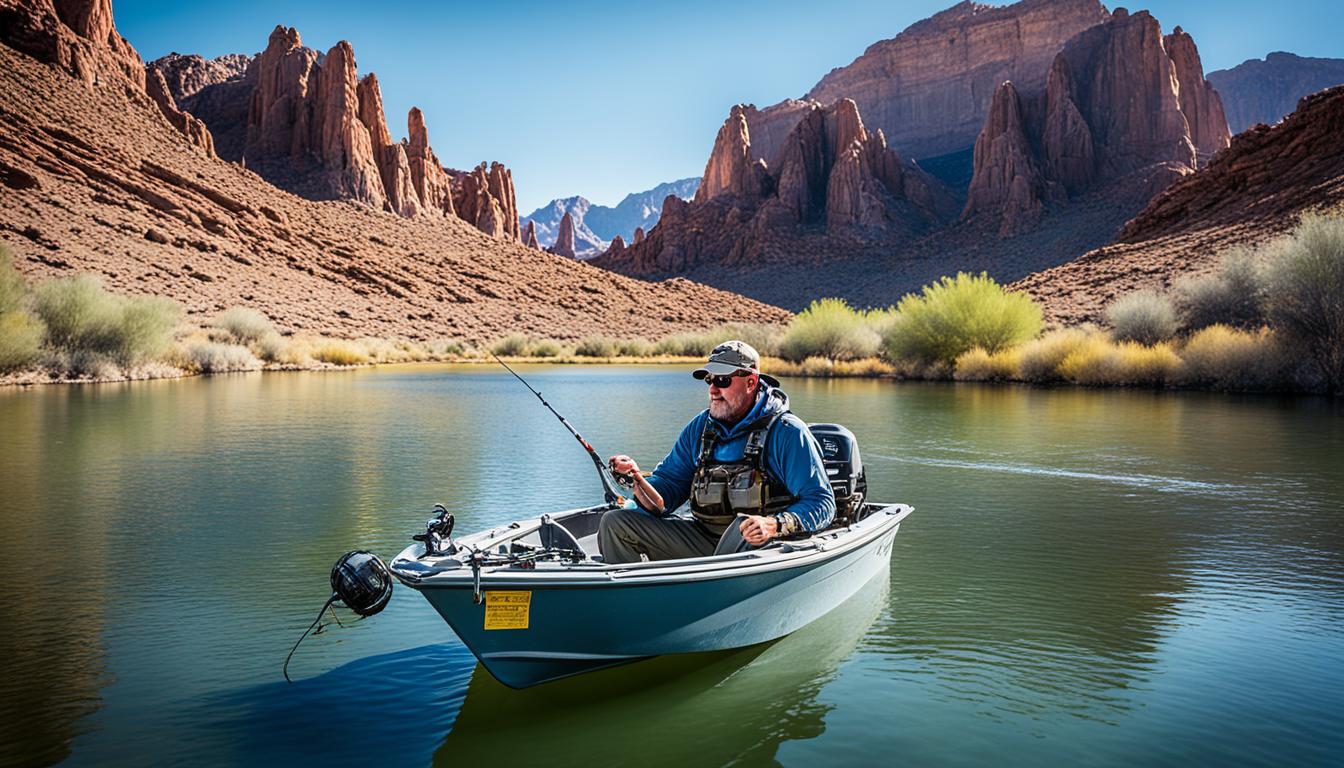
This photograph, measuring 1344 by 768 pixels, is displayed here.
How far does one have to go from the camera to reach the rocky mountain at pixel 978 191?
273 feet

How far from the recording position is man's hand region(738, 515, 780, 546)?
17.7 feet

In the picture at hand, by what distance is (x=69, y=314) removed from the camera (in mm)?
30500

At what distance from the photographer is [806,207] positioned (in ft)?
338

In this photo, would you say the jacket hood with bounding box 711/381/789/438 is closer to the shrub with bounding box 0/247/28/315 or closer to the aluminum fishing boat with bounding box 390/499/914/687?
the aluminum fishing boat with bounding box 390/499/914/687

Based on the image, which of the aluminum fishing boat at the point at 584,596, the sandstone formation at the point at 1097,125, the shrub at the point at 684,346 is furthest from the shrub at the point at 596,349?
the aluminum fishing boat at the point at 584,596

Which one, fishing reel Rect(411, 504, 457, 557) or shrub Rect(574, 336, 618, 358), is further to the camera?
shrub Rect(574, 336, 618, 358)

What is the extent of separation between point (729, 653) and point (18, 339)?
2954cm

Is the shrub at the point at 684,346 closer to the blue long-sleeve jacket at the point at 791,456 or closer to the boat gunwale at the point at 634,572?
the blue long-sleeve jacket at the point at 791,456

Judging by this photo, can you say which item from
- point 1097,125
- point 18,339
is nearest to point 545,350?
point 18,339

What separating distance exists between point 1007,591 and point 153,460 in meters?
12.3

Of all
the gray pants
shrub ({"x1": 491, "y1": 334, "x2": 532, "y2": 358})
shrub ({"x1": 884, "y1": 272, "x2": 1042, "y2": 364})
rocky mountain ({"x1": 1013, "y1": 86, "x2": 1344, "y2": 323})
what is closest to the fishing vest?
the gray pants

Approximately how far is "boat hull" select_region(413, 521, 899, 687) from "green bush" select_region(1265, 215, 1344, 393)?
74.5 ft

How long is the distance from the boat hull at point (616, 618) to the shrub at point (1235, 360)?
952 inches

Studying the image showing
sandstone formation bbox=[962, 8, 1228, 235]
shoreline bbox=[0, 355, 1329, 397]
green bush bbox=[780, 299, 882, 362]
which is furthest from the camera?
sandstone formation bbox=[962, 8, 1228, 235]
